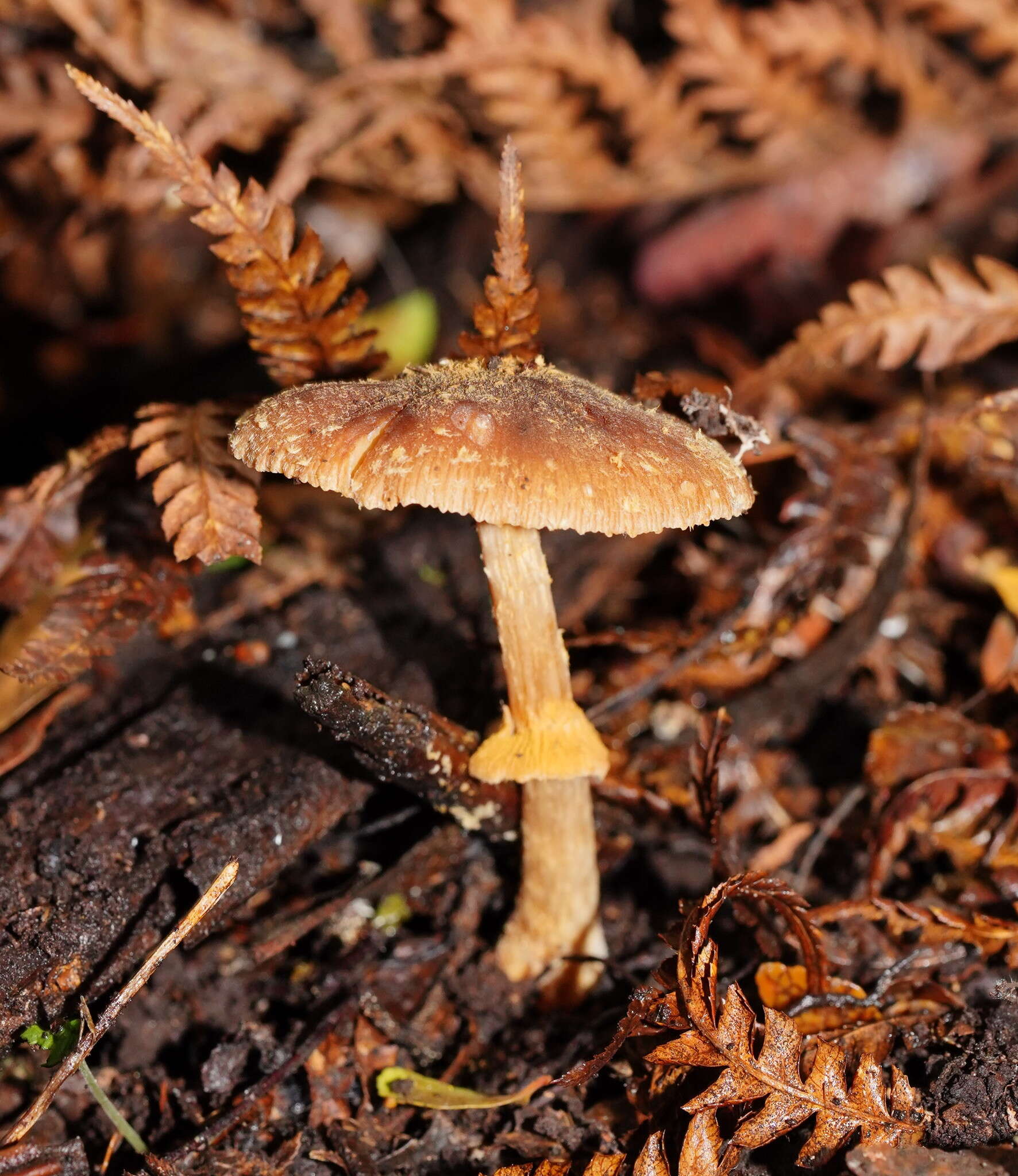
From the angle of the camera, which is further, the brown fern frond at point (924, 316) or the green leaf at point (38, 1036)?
the brown fern frond at point (924, 316)

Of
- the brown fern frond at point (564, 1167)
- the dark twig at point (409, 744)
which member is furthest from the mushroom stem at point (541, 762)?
the brown fern frond at point (564, 1167)

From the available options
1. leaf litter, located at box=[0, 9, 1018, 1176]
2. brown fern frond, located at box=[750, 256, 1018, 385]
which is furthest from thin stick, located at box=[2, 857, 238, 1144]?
brown fern frond, located at box=[750, 256, 1018, 385]

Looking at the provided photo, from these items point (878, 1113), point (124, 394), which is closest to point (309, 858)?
point (878, 1113)

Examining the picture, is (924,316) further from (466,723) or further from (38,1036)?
(38,1036)

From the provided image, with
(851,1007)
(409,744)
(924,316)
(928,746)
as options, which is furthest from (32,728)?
(924,316)

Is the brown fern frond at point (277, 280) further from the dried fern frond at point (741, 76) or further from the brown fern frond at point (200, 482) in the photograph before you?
the dried fern frond at point (741, 76)

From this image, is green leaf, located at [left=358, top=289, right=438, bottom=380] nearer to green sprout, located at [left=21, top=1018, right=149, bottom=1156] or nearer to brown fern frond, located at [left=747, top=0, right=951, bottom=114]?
brown fern frond, located at [left=747, top=0, right=951, bottom=114]

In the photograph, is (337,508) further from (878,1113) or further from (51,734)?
(878,1113)
